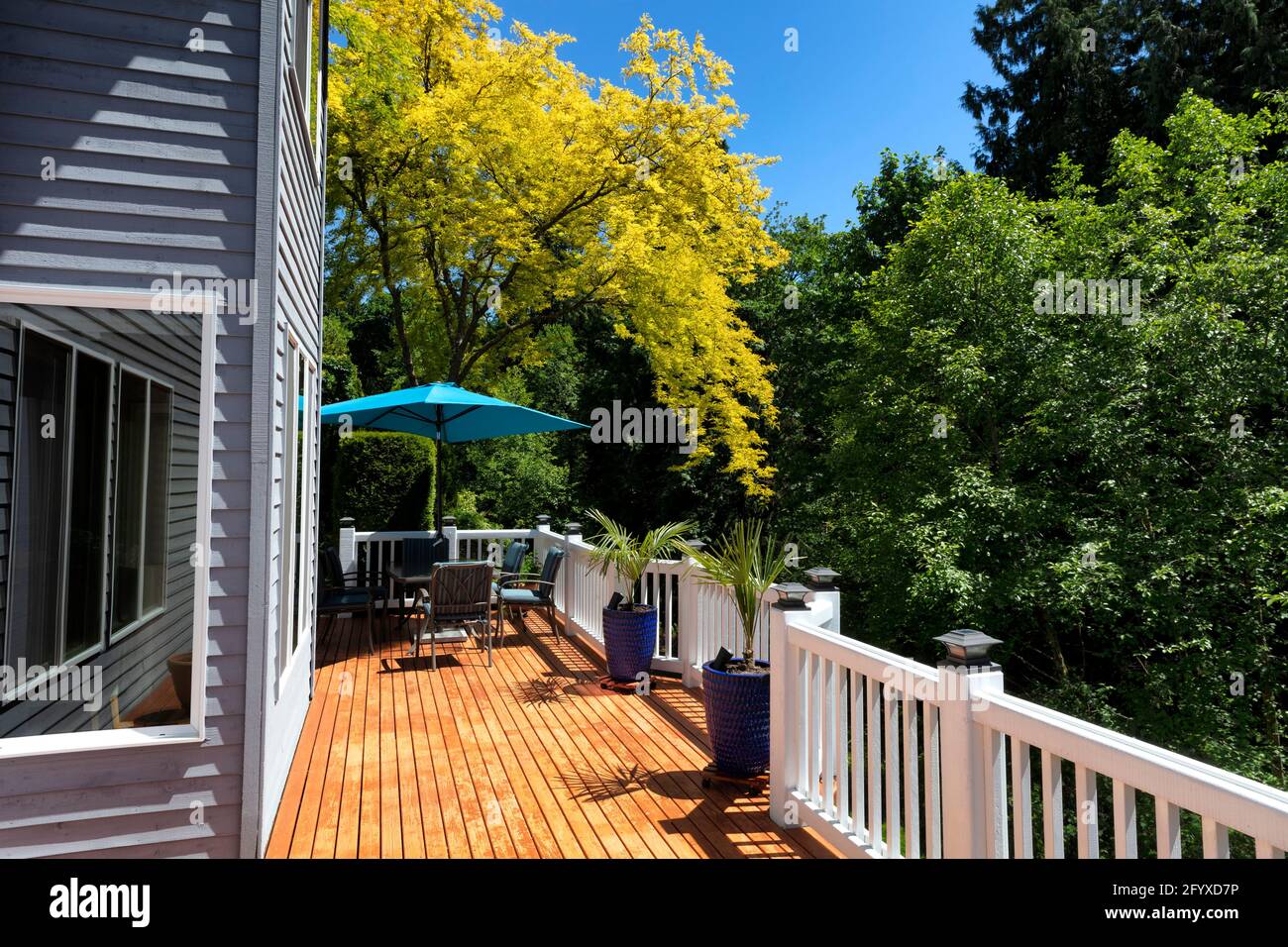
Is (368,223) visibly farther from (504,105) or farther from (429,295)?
(504,105)

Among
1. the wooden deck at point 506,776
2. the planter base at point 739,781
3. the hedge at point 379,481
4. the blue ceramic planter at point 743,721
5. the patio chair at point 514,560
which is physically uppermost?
the hedge at point 379,481

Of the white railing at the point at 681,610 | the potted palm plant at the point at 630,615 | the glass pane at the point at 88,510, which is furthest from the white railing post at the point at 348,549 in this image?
the glass pane at the point at 88,510

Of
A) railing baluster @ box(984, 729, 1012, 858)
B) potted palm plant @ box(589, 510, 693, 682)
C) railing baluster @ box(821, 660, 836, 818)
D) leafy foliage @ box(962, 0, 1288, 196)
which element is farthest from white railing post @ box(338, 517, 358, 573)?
leafy foliage @ box(962, 0, 1288, 196)

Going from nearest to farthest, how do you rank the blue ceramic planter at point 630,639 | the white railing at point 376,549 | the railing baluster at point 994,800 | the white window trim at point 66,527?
the railing baluster at point 994,800 < the white window trim at point 66,527 < the blue ceramic planter at point 630,639 < the white railing at point 376,549

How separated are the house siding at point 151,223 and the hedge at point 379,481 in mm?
7350

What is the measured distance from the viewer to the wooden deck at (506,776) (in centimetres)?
310

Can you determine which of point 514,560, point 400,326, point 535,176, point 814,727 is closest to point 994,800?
point 814,727

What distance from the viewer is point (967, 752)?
2230mm

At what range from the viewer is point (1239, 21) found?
44.5 ft

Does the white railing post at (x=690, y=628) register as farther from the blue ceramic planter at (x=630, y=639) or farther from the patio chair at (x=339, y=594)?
the patio chair at (x=339, y=594)

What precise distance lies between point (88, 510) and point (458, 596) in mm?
2752

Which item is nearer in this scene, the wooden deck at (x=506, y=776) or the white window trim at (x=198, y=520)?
the white window trim at (x=198, y=520)
